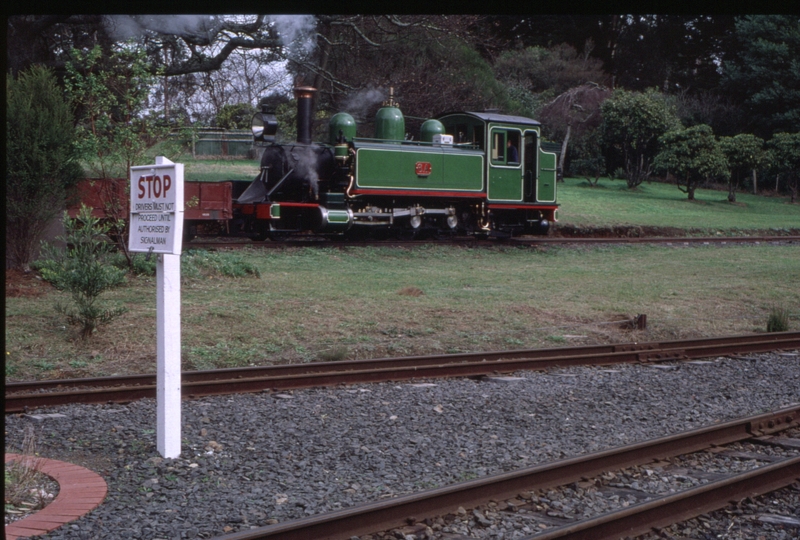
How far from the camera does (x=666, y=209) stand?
100ft

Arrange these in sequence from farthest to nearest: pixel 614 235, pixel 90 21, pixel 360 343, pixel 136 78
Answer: pixel 614 235, pixel 90 21, pixel 136 78, pixel 360 343

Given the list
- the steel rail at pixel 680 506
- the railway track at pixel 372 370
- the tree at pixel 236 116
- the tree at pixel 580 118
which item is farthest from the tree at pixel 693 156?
the steel rail at pixel 680 506

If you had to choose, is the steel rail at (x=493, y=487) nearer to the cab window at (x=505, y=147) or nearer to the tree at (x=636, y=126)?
the cab window at (x=505, y=147)

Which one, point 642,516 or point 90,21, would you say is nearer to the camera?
point 642,516

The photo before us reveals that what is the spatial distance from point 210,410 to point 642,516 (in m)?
3.46

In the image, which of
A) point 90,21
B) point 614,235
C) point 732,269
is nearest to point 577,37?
point 614,235

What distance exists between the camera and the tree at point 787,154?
122ft

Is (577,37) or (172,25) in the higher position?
(577,37)

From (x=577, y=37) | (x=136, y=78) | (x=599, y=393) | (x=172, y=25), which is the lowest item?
(x=599, y=393)

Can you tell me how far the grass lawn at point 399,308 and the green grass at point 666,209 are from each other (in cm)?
773

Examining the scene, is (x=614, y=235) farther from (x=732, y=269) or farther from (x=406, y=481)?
(x=406, y=481)

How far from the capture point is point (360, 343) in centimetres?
944

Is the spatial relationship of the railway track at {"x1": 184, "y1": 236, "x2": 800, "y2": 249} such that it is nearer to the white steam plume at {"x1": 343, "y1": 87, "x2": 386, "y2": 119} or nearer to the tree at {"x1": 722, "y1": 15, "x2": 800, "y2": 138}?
the white steam plume at {"x1": 343, "y1": 87, "x2": 386, "y2": 119}

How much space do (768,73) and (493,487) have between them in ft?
143
